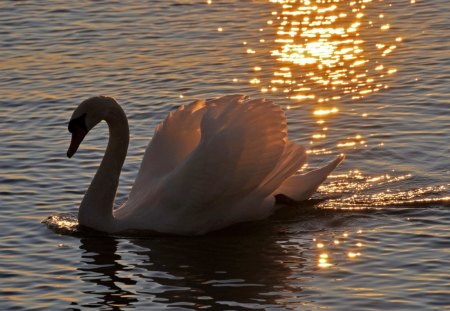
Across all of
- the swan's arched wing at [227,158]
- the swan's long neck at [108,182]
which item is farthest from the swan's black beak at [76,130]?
the swan's arched wing at [227,158]

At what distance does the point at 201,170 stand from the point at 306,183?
1.42 meters

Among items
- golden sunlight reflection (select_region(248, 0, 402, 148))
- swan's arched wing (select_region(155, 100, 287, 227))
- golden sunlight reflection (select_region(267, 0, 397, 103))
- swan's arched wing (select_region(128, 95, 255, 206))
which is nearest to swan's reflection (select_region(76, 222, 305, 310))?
swan's arched wing (select_region(155, 100, 287, 227))

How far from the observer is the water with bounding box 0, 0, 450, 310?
13.2 meters

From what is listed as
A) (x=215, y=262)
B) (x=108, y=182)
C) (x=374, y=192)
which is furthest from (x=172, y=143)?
(x=374, y=192)

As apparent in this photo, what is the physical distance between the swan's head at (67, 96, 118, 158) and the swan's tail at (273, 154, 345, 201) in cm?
197

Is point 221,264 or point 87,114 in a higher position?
point 87,114

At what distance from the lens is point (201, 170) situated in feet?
47.6

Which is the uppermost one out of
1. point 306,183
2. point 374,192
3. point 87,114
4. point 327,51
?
point 327,51

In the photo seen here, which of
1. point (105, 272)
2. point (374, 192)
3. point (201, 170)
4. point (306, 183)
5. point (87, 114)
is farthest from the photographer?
point (374, 192)

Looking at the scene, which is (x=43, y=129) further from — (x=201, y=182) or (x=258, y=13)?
(x=258, y=13)

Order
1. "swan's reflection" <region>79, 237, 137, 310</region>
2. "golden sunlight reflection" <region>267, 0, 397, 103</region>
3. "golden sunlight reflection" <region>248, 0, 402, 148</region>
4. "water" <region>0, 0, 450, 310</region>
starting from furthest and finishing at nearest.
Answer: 1. "golden sunlight reflection" <region>267, 0, 397, 103</region>
2. "golden sunlight reflection" <region>248, 0, 402, 148</region>
3. "water" <region>0, 0, 450, 310</region>
4. "swan's reflection" <region>79, 237, 137, 310</region>

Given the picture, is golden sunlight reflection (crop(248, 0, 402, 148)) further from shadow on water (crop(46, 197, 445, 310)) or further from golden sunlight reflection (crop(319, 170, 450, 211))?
shadow on water (crop(46, 197, 445, 310))

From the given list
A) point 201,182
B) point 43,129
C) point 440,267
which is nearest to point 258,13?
point 43,129

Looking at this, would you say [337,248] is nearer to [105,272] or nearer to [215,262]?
[215,262]
